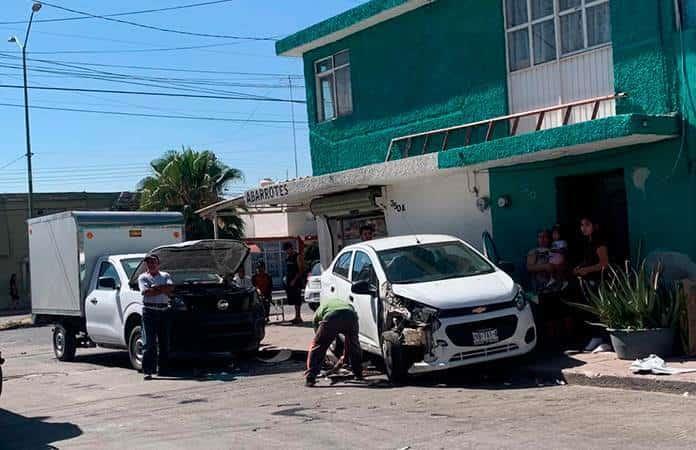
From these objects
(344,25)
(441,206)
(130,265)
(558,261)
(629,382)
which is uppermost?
(344,25)

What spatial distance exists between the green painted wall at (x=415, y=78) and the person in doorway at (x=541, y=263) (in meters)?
2.47

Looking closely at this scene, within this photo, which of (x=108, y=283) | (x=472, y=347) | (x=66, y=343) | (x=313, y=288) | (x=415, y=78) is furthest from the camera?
(x=313, y=288)

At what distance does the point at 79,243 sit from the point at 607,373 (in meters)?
9.82

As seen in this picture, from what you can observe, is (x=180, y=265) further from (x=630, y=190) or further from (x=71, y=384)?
(x=630, y=190)

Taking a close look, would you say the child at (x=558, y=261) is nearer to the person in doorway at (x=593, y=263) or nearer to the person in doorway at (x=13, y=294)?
the person in doorway at (x=593, y=263)

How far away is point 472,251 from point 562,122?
2.80m

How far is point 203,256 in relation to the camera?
47.2 feet

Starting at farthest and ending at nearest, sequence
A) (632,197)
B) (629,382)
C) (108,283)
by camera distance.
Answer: (108,283) → (632,197) → (629,382)

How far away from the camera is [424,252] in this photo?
1195 cm

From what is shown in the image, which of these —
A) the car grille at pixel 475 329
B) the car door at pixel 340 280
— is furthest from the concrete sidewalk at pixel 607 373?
the car door at pixel 340 280

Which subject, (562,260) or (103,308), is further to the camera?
(103,308)

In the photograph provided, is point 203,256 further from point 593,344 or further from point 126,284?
point 593,344

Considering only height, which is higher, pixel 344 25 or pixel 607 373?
pixel 344 25

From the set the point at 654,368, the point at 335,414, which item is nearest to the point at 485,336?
the point at 654,368
